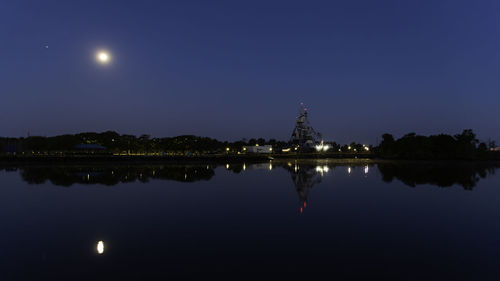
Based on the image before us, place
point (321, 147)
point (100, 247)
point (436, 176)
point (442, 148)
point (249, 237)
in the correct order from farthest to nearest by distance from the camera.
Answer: point (321, 147), point (442, 148), point (436, 176), point (249, 237), point (100, 247)

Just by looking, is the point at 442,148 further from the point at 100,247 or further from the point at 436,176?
the point at 100,247

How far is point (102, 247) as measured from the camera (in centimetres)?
1020

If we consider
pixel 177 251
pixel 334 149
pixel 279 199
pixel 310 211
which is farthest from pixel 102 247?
pixel 334 149

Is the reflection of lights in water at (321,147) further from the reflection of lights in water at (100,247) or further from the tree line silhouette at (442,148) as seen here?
the reflection of lights in water at (100,247)

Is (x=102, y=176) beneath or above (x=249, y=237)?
above

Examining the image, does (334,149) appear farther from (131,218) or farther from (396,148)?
(131,218)

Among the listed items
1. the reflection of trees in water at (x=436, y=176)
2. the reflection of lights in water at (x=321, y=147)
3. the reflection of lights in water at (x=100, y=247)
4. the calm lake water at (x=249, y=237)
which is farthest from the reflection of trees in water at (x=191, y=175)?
the reflection of lights in water at (x=321, y=147)

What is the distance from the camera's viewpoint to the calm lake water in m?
8.34

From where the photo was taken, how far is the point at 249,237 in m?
11.4

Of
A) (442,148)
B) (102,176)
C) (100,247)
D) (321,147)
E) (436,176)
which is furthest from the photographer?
(321,147)

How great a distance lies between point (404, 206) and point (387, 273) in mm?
10566

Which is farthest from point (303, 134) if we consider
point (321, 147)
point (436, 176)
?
point (436, 176)

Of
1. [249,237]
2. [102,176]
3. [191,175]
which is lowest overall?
[249,237]

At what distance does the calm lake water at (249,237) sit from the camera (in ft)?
27.4
